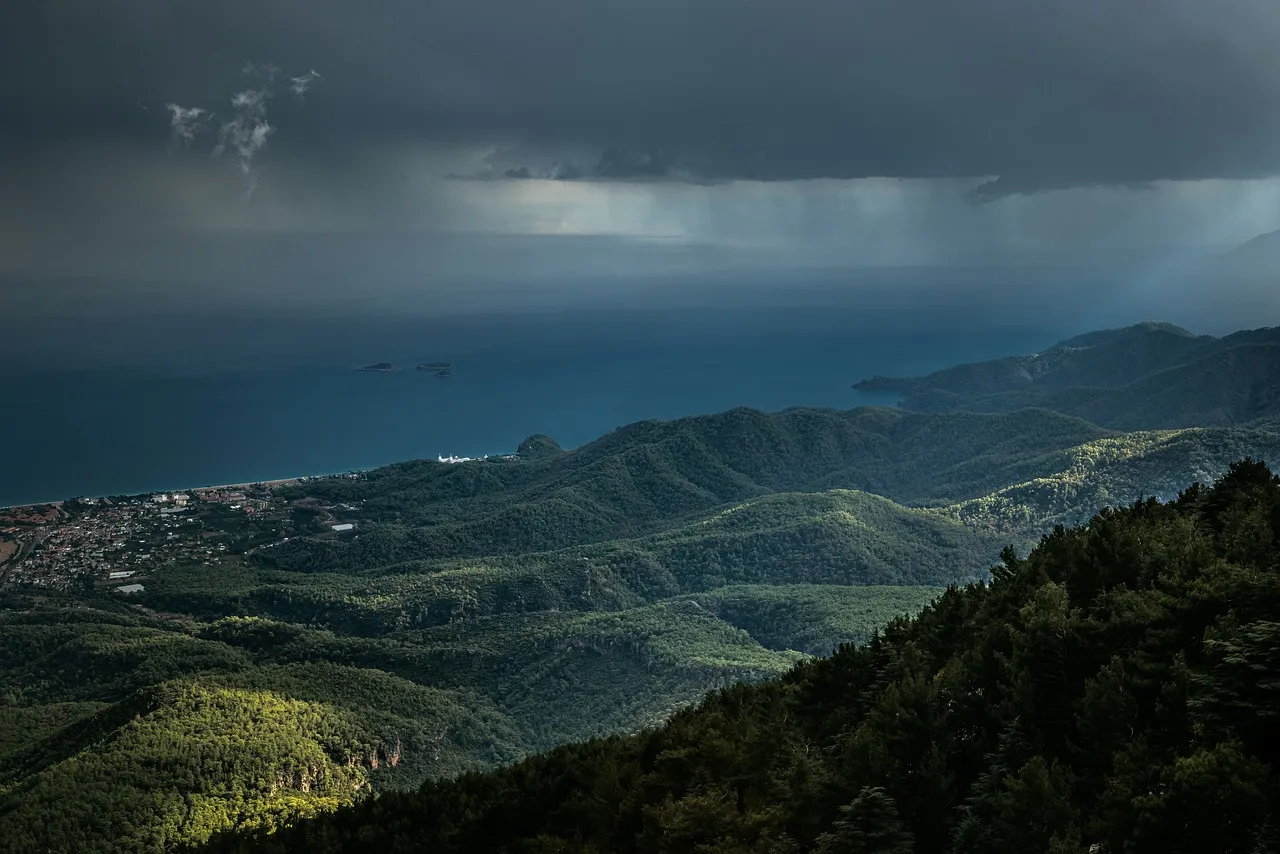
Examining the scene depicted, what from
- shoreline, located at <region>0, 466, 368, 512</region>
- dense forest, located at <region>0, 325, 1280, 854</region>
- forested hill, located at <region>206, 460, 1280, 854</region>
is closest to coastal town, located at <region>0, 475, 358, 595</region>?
shoreline, located at <region>0, 466, 368, 512</region>

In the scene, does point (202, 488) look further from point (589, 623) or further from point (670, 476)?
point (589, 623)

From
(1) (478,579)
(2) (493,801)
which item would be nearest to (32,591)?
(1) (478,579)

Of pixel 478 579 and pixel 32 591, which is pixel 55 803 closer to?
pixel 478 579

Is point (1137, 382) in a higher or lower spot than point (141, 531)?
higher

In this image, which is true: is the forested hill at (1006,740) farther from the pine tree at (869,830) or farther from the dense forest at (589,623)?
the dense forest at (589,623)

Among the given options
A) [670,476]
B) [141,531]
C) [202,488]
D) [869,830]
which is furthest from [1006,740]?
[202,488]

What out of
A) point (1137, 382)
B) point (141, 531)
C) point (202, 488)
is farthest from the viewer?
point (1137, 382)

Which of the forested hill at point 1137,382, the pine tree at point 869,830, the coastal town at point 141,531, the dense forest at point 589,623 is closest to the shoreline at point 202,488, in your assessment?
the coastal town at point 141,531
